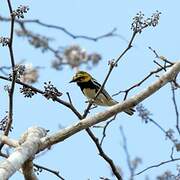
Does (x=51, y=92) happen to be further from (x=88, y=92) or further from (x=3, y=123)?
(x=88, y=92)

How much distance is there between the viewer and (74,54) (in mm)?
4688

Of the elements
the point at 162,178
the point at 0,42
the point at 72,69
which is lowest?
the point at 162,178

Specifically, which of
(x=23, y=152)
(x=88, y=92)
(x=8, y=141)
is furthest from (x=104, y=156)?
(x=88, y=92)

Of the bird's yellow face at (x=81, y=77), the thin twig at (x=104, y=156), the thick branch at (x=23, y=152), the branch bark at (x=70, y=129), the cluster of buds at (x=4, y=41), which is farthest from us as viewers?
the bird's yellow face at (x=81, y=77)

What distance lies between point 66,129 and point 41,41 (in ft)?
7.46

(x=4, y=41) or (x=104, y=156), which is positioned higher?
(x=4, y=41)

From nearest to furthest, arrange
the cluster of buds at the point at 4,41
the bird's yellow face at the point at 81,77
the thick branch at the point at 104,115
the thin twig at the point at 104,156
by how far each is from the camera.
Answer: the thick branch at the point at 104,115 → the cluster of buds at the point at 4,41 → the thin twig at the point at 104,156 → the bird's yellow face at the point at 81,77

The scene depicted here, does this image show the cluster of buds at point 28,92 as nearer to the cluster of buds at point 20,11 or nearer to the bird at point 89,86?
the cluster of buds at point 20,11

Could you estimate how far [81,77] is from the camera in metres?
5.07

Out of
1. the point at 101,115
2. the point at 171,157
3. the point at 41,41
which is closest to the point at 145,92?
the point at 101,115

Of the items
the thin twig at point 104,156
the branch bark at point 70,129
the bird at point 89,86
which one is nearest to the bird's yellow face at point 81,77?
the bird at point 89,86

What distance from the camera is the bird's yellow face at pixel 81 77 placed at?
A: 16.1ft

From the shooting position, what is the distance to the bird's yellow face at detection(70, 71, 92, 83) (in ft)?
16.1

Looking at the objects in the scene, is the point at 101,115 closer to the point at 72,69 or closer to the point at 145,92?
the point at 145,92
